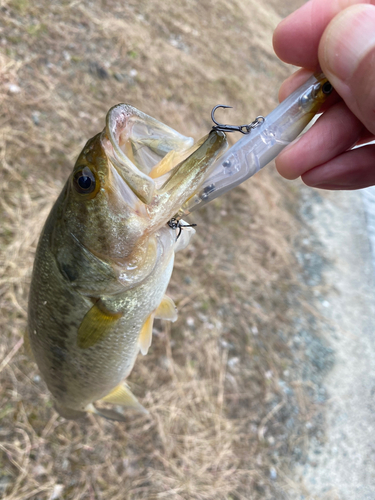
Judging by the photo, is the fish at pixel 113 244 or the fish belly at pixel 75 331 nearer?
the fish at pixel 113 244

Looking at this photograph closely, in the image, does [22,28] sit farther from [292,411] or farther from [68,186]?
[292,411]

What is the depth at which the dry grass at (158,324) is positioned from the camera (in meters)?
2.66

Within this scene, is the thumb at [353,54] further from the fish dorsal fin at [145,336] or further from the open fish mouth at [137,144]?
the fish dorsal fin at [145,336]

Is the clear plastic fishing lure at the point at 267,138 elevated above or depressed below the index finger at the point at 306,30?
below

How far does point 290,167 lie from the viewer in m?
1.66

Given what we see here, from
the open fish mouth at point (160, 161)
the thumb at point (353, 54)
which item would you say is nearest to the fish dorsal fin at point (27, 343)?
the open fish mouth at point (160, 161)

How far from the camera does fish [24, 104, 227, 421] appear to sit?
1.19m

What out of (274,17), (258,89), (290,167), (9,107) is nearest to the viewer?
(290,167)

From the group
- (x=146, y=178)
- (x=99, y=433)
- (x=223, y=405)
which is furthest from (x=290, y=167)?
(x=223, y=405)

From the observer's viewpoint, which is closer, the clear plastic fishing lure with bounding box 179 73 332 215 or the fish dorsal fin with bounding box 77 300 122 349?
the clear plastic fishing lure with bounding box 179 73 332 215

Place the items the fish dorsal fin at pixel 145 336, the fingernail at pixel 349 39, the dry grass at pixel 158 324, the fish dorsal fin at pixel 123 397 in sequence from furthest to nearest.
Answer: the dry grass at pixel 158 324 → the fish dorsal fin at pixel 123 397 → the fish dorsal fin at pixel 145 336 → the fingernail at pixel 349 39

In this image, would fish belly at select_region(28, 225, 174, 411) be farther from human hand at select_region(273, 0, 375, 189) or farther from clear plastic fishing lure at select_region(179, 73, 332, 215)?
human hand at select_region(273, 0, 375, 189)

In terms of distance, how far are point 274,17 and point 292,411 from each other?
546 inches

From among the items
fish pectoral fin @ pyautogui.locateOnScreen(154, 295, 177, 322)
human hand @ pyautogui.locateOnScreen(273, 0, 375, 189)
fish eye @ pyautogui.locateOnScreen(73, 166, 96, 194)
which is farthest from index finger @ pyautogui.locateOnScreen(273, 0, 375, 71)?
fish pectoral fin @ pyautogui.locateOnScreen(154, 295, 177, 322)
